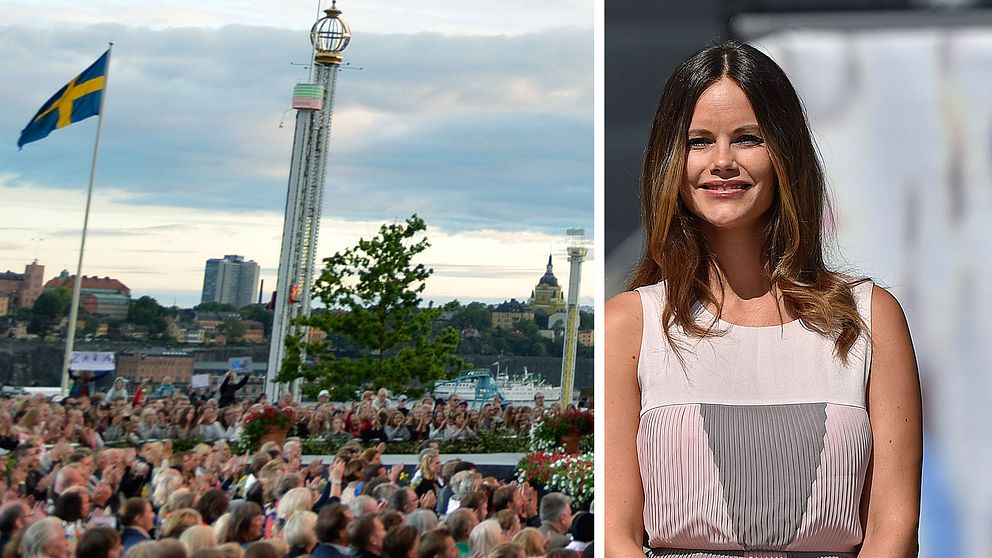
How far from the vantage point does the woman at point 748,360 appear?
102 inches

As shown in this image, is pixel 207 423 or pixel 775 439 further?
pixel 207 423

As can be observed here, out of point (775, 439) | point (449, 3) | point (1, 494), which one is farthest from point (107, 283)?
point (775, 439)

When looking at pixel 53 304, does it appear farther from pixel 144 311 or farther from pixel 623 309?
pixel 623 309

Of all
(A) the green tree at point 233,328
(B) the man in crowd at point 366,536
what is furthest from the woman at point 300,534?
(A) the green tree at point 233,328

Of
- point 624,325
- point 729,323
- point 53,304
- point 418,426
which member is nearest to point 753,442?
point 729,323

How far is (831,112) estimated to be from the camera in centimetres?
307

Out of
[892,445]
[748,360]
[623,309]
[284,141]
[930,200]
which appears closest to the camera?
[892,445]

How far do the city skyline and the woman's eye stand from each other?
28.2 inches

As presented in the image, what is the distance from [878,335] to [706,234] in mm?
561

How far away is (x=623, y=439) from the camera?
2779mm

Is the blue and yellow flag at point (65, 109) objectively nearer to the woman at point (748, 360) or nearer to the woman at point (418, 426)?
the woman at point (418, 426)

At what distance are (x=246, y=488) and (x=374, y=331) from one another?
27.2 inches

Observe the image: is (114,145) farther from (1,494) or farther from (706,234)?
(706,234)

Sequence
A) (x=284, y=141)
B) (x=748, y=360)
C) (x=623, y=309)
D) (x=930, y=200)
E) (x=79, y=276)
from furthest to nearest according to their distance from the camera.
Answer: (x=284, y=141), (x=79, y=276), (x=930, y=200), (x=623, y=309), (x=748, y=360)
